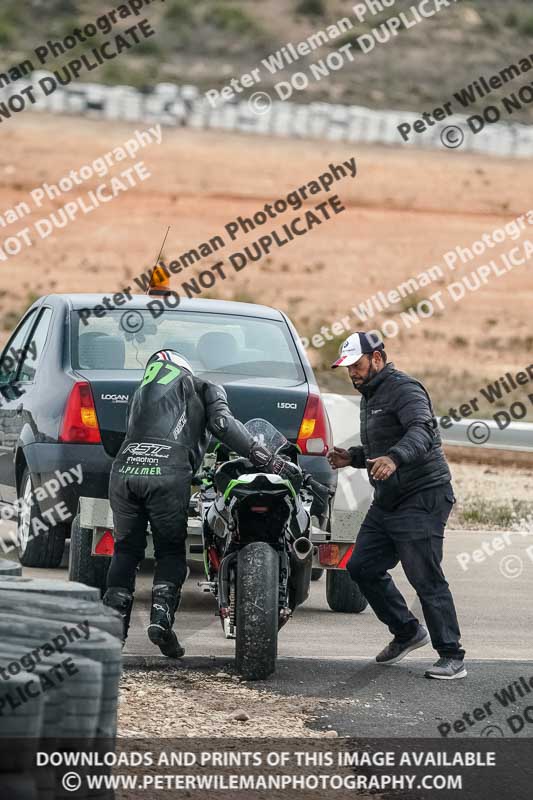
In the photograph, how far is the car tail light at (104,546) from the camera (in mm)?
8570

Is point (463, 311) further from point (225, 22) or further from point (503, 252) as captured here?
point (225, 22)

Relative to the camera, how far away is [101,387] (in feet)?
30.3

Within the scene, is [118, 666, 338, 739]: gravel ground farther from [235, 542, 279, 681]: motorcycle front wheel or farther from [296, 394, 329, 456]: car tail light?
[296, 394, 329, 456]: car tail light

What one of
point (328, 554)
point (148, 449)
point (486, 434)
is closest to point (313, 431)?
point (328, 554)

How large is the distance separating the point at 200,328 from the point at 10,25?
6555 cm

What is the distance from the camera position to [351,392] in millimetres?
17062

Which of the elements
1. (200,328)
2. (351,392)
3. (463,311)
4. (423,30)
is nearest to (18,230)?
(463,311)

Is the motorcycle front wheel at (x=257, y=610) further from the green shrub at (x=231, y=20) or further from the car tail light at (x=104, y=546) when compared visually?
the green shrub at (x=231, y=20)

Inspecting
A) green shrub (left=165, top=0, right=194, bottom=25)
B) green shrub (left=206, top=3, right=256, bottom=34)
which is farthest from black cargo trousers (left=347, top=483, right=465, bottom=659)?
green shrub (left=165, top=0, right=194, bottom=25)

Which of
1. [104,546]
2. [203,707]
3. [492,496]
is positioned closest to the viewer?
[203,707]

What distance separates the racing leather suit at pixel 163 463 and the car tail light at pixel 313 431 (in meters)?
1.63

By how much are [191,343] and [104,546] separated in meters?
1.87

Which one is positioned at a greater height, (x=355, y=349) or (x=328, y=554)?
(x=355, y=349)

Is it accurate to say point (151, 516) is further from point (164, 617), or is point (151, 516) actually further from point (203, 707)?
point (203, 707)
